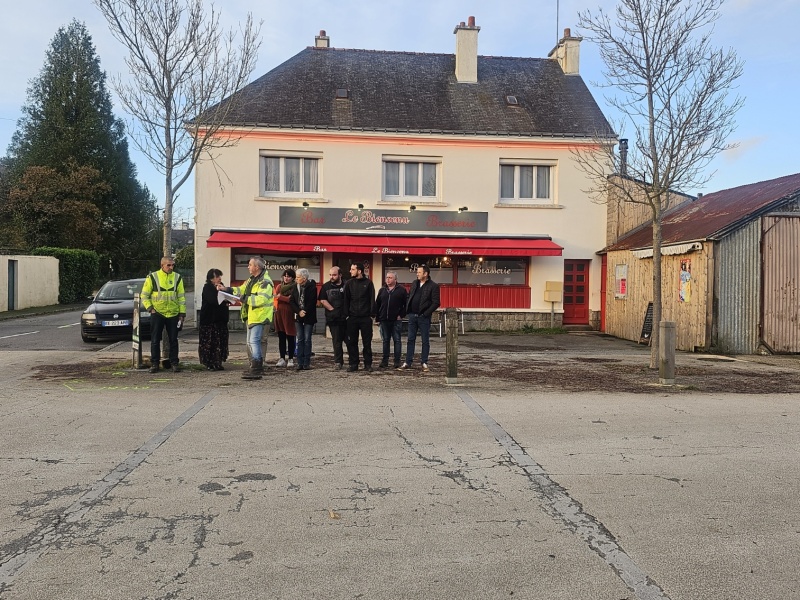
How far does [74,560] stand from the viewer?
146 inches

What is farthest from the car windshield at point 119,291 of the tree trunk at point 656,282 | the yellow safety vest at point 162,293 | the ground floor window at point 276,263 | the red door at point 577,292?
the red door at point 577,292

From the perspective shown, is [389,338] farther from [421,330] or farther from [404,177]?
[404,177]

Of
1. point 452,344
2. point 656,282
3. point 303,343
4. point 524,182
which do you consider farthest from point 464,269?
point 452,344

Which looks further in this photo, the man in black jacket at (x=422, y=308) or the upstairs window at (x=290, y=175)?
the upstairs window at (x=290, y=175)

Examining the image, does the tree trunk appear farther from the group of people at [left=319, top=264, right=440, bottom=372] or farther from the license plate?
the license plate

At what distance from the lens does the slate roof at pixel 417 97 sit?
1917 cm

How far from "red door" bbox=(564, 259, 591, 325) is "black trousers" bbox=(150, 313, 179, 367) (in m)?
12.7

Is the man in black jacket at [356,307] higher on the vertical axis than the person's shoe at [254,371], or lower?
higher

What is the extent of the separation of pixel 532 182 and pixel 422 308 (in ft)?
32.8

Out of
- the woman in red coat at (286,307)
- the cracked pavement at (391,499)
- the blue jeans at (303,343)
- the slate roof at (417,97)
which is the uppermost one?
the slate roof at (417,97)

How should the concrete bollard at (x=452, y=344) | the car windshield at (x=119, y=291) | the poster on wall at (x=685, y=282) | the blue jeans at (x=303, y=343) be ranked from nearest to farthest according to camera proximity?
the concrete bollard at (x=452, y=344), the blue jeans at (x=303, y=343), the poster on wall at (x=685, y=282), the car windshield at (x=119, y=291)

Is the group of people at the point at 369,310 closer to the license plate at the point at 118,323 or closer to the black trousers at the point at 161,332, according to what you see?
the black trousers at the point at 161,332

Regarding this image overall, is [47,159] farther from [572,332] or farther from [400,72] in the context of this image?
[572,332]

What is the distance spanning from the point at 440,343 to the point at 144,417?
9.46 m
